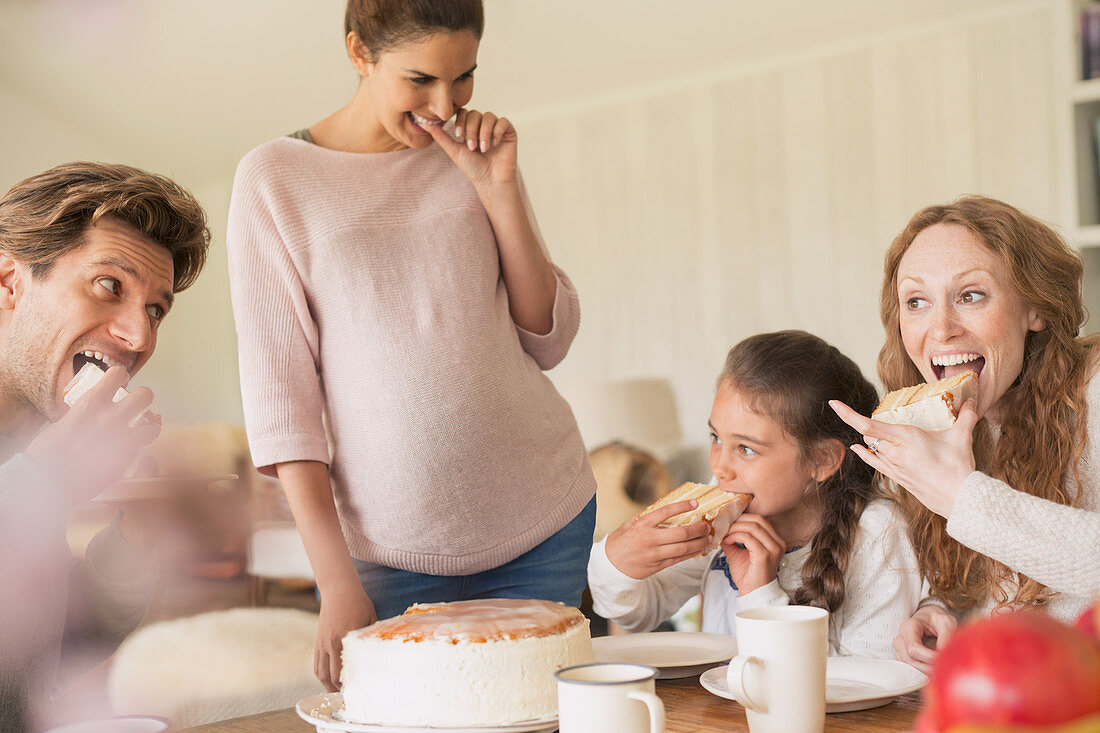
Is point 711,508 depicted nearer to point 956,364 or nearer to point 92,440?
point 956,364

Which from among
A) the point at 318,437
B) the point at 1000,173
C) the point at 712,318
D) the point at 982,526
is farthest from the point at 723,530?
the point at 712,318

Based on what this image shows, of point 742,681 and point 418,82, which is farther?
point 418,82

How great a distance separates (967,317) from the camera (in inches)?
44.1

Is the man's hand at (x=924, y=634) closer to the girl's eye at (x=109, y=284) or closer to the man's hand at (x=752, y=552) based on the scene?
the man's hand at (x=752, y=552)

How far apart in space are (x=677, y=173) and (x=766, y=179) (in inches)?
13.5

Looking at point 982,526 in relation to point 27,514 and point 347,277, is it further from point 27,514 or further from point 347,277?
→ point 27,514

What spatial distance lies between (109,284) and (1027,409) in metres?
1.09

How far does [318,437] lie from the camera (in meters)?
1.04

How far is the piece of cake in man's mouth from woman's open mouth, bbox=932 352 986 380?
0.05m

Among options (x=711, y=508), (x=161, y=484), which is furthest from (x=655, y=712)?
(x=161, y=484)

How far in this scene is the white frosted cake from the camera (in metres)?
0.68

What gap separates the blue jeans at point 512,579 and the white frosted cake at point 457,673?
0.41 metres

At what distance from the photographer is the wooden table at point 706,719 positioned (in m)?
0.68

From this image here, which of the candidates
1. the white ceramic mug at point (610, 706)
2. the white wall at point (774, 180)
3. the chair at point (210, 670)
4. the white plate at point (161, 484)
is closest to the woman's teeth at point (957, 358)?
the white ceramic mug at point (610, 706)
